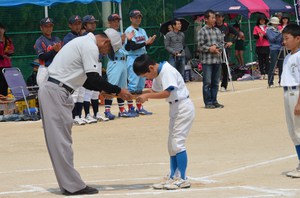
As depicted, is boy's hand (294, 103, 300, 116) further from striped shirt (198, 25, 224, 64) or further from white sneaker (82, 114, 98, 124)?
striped shirt (198, 25, 224, 64)

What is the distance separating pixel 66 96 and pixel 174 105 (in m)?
1.19

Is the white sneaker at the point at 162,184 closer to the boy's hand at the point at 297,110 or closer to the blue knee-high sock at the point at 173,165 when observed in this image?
the blue knee-high sock at the point at 173,165

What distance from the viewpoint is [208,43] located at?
60.6 ft

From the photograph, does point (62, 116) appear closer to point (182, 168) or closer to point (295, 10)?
point (182, 168)

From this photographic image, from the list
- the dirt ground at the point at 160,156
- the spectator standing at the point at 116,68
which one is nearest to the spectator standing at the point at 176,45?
the dirt ground at the point at 160,156

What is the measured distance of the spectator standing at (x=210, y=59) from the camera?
60.2 ft

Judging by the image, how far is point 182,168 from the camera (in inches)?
376

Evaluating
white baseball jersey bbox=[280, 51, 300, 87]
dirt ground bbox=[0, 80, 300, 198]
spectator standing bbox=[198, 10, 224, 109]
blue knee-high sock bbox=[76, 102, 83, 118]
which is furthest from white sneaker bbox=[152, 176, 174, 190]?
spectator standing bbox=[198, 10, 224, 109]

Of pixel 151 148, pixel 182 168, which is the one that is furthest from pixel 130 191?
pixel 151 148

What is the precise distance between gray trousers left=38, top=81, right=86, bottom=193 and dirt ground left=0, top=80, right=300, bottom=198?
0.30m

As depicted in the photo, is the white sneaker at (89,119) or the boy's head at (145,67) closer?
the boy's head at (145,67)

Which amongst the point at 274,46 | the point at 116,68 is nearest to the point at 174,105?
the point at 116,68

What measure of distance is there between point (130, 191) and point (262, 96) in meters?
11.7

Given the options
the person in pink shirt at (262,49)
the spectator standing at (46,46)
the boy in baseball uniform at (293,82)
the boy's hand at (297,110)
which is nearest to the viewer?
the boy's hand at (297,110)
